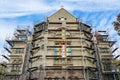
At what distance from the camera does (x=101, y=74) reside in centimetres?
2898

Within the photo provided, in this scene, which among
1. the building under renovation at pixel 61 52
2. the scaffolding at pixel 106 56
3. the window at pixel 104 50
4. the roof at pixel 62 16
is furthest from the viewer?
the roof at pixel 62 16

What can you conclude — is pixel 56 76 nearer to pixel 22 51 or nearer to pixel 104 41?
pixel 22 51

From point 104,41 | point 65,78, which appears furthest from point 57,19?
point 65,78

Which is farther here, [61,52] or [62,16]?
[62,16]

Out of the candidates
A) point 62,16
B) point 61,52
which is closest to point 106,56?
point 61,52

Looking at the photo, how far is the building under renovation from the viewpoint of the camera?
27094mm

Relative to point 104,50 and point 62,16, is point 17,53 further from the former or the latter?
point 104,50

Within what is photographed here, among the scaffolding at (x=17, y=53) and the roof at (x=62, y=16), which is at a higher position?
the roof at (x=62, y=16)

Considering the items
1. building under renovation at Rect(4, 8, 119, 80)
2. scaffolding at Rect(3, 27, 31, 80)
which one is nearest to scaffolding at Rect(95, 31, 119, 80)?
building under renovation at Rect(4, 8, 119, 80)

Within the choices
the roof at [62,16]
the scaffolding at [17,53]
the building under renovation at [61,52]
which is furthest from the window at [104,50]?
the scaffolding at [17,53]

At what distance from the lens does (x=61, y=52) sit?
28188mm

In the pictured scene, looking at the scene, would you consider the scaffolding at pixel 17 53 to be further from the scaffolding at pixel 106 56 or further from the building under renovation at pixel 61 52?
the scaffolding at pixel 106 56

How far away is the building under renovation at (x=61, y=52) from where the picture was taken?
27094mm

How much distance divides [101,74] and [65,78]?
6.07 m
